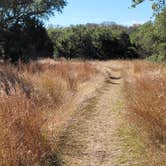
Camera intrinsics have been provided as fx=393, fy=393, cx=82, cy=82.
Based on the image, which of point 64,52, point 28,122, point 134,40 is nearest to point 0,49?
point 64,52

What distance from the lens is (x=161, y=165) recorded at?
16.5 feet

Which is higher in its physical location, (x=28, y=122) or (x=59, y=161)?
(x=28, y=122)

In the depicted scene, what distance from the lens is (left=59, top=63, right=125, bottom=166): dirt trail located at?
5.71 metres

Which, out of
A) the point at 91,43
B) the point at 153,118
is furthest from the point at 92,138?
the point at 91,43

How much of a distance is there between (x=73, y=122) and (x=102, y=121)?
29.2 inches

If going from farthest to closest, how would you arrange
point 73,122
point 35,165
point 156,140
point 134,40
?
point 134,40
point 73,122
point 156,140
point 35,165

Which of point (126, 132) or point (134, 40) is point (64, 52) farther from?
point (126, 132)

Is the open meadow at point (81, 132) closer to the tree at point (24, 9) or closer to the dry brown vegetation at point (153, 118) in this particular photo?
the dry brown vegetation at point (153, 118)

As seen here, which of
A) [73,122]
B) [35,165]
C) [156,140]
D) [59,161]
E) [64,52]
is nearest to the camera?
[35,165]

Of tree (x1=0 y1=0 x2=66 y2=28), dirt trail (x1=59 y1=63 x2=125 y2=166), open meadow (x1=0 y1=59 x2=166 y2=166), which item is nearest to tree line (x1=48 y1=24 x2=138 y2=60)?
tree (x1=0 y1=0 x2=66 y2=28)

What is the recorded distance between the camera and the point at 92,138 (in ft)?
22.2

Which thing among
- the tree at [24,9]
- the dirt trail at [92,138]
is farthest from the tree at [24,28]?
the dirt trail at [92,138]

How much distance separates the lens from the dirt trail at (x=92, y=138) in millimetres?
5712

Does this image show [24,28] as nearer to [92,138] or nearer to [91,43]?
[91,43]
